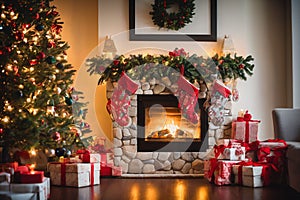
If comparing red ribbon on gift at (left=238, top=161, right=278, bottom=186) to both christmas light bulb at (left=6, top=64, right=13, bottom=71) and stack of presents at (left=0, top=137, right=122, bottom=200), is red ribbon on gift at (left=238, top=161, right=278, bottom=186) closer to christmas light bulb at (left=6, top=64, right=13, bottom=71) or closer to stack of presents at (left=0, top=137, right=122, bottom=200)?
stack of presents at (left=0, top=137, right=122, bottom=200)

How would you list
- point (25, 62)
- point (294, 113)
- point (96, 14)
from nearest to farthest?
point (25, 62) → point (294, 113) → point (96, 14)

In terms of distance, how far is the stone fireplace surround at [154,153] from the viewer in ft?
17.9

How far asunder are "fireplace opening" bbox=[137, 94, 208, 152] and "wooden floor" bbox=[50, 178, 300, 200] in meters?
0.58

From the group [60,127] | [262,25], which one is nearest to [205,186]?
[60,127]

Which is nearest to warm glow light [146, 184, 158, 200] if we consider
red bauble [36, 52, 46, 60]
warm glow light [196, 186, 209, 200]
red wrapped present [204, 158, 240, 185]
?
warm glow light [196, 186, 209, 200]

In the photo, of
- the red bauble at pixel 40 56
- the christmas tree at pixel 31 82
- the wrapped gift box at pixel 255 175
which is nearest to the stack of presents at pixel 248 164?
the wrapped gift box at pixel 255 175

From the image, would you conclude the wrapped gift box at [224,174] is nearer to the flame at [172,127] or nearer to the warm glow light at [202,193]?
the warm glow light at [202,193]

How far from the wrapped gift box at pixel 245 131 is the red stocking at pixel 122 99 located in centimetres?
115

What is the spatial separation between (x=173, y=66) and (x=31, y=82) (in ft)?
5.54

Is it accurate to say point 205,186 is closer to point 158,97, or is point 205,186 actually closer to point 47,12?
point 158,97

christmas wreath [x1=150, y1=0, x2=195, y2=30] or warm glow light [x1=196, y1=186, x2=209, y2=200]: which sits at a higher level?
christmas wreath [x1=150, y1=0, x2=195, y2=30]

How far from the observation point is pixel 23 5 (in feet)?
14.8

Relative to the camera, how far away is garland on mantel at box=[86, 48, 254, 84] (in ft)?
17.8

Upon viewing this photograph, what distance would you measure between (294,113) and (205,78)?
40.0 inches
